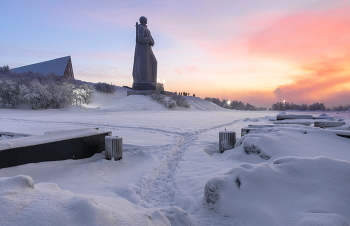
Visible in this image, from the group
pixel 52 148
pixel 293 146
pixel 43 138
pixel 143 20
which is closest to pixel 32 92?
pixel 143 20

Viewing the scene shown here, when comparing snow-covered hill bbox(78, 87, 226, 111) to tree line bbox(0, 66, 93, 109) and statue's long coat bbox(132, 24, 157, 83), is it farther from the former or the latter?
statue's long coat bbox(132, 24, 157, 83)

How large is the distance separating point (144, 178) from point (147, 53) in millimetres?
32846

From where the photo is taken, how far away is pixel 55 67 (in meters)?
42.8

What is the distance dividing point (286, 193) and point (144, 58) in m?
34.4

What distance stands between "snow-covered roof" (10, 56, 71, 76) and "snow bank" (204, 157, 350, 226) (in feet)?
151

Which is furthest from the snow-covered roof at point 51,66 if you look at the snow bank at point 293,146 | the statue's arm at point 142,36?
the snow bank at point 293,146

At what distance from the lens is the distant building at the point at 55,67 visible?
41916 millimetres

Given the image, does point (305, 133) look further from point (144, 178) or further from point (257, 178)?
point (144, 178)

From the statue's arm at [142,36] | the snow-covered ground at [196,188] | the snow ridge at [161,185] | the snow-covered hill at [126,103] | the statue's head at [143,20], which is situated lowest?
the snow ridge at [161,185]

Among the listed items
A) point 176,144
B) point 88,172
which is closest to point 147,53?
point 176,144

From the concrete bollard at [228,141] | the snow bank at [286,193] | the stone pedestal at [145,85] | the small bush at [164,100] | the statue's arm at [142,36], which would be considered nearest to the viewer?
the snow bank at [286,193]

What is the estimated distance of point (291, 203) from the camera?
2.48m

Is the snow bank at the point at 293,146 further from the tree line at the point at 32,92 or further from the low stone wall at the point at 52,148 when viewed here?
the tree line at the point at 32,92

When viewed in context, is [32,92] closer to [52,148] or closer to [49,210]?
[52,148]
